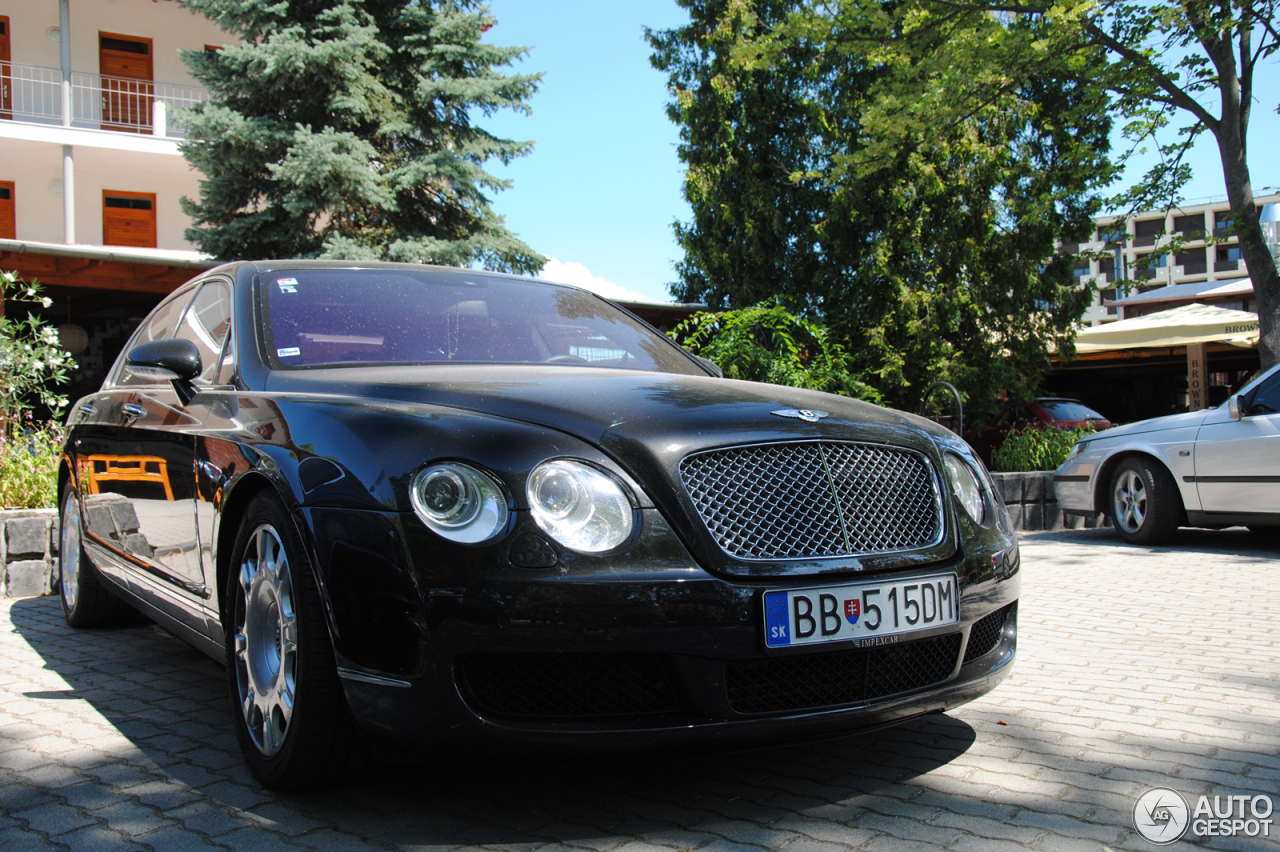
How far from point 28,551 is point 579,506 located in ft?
17.3

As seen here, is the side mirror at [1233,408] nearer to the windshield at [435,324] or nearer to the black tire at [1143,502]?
the black tire at [1143,502]

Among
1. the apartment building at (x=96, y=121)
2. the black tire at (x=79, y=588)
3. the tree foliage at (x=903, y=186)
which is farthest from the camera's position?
the apartment building at (x=96, y=121)

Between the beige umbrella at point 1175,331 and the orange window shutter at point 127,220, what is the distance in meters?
18.6

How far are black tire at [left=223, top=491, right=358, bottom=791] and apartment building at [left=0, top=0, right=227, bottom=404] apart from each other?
16.8 meters

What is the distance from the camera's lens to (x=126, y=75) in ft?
69.9

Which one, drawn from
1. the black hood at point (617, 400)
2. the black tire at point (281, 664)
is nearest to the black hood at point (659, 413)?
the black hood at point (617, 400)

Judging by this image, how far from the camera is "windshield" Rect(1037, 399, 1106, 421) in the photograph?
1711cm

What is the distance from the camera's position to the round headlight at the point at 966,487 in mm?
2828

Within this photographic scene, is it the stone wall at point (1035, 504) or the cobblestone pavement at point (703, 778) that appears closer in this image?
→ the cobblestone pavement at point (703, 778)

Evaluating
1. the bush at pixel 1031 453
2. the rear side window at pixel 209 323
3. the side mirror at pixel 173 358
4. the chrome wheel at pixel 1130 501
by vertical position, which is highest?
the rear side window at pixel 209 323

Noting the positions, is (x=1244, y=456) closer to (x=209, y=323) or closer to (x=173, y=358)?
(x=209, y=323)

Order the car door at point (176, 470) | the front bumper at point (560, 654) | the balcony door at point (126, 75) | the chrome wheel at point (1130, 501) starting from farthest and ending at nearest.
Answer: the balcony door at point (126, 75), the chrome wheel at point (1130, 501), the car door at point (176, 470), the front bumper at point (560, 654)

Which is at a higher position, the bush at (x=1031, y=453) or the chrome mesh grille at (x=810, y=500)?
the chrome mesh grille at (x=810, y=500)

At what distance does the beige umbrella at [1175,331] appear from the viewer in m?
14.8
